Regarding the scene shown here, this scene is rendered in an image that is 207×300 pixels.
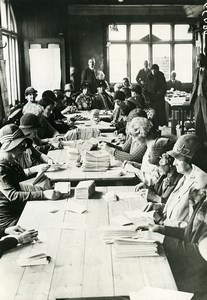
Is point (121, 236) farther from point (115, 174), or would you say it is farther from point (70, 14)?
point (70, 14)

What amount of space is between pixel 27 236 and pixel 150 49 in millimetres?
12322

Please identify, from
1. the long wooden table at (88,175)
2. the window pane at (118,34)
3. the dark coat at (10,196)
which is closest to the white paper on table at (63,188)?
the dark coat at (10,196)

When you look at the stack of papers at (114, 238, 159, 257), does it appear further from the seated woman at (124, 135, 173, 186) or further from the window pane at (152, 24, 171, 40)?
the window pane at (152, 24, 171, 40)

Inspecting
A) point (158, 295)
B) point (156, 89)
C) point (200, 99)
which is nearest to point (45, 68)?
point (156, 89)

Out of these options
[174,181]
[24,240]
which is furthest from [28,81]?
[24,240]

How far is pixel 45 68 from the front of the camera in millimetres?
11344

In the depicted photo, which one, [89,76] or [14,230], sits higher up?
[89,76]

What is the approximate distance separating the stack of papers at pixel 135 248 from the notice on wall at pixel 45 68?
9.08 metres

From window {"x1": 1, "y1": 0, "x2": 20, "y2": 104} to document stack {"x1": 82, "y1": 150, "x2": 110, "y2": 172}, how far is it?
5.11 meters

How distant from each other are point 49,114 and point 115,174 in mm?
3124

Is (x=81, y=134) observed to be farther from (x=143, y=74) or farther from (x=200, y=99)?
(x=143, y=74)

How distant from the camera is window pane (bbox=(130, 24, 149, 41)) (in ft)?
46.4

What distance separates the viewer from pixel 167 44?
14.3 metres

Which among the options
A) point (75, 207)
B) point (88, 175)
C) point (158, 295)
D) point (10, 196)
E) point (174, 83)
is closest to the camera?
point (158, 295)
